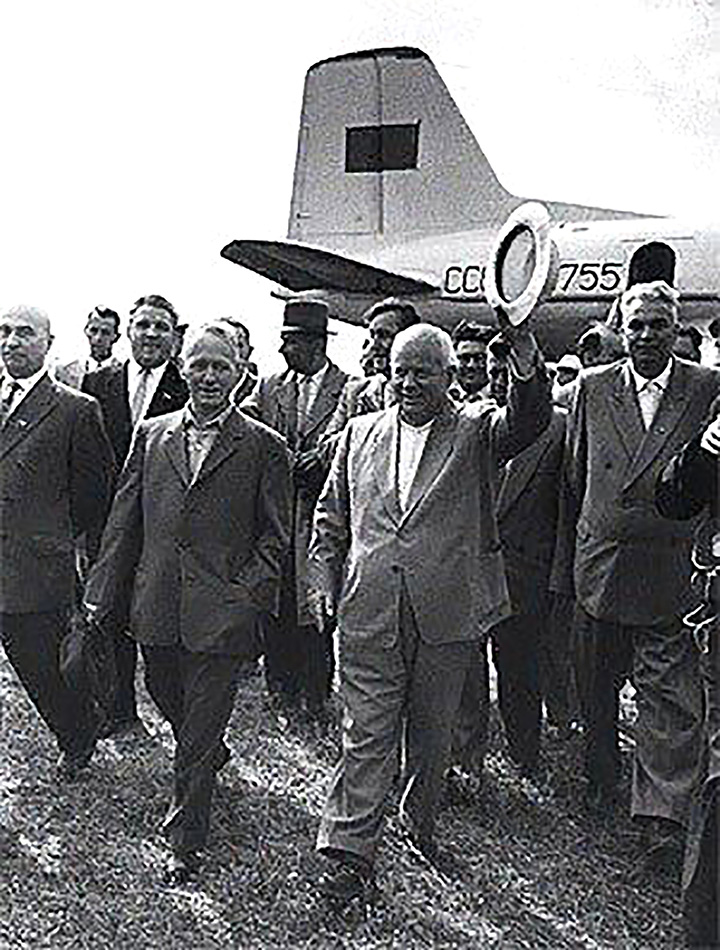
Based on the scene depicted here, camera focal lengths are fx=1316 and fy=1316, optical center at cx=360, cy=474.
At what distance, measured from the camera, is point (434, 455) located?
3.79 meters

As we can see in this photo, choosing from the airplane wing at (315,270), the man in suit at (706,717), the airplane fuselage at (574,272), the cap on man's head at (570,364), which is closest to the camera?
the man in suit at (706,717)

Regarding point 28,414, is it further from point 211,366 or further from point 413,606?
point 413,606

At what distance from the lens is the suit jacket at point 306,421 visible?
5.33 m

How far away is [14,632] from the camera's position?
175 inches

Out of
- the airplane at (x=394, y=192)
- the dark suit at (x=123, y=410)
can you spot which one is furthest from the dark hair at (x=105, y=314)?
the airplane at (x=394, y=192)

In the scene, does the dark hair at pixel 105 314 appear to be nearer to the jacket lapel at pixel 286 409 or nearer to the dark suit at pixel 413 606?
the jacket lapel at pixel 286 409

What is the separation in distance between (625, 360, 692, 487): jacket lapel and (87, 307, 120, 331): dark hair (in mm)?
3672

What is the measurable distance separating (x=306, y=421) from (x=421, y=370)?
1.69m

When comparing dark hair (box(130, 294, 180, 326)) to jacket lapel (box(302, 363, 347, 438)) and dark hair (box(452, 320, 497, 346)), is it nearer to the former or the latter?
jacket lapel (box(302, 363, 347, 438))

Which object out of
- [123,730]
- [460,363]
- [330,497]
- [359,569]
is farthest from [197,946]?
[460,363]

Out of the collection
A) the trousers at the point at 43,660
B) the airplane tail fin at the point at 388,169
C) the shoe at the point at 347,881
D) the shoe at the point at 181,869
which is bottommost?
the shoe at the point at 181,869

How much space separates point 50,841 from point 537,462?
2.03m

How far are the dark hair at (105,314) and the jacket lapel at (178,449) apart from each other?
2.99 metres

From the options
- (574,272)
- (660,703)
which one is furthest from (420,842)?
(574,272)
